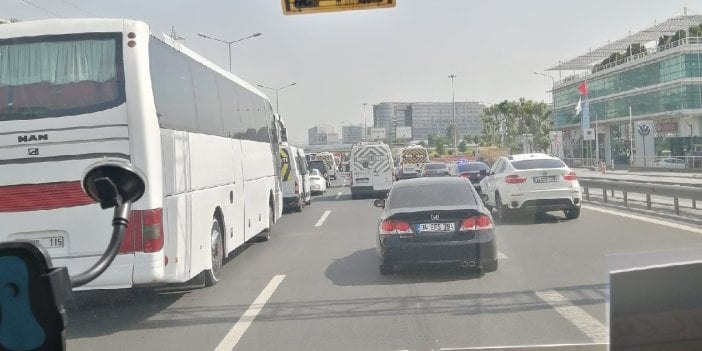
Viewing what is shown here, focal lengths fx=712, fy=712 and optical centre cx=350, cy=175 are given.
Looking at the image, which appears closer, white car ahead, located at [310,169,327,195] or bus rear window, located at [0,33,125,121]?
bus rear window, located at [0,33,125,121]

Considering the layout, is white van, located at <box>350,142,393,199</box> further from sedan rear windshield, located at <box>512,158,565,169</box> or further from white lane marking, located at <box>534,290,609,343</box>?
white lane marking, located at <box>534,290,609,343</box>

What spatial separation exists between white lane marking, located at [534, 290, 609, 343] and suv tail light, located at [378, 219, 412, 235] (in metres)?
2.07

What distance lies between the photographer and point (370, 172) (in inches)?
1251

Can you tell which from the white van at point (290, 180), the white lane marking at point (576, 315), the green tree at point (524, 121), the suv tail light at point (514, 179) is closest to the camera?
the white lane marking at point (576, 315)

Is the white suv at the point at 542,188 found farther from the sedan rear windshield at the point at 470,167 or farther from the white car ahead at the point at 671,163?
the white car ahead at the point at 671,163

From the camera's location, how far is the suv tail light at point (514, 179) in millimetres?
17266

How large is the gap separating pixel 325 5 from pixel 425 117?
513ft

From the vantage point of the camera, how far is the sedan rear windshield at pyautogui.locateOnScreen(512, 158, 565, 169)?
1752 centimetres

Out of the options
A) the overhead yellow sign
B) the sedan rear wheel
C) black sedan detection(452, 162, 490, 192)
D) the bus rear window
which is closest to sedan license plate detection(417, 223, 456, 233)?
the overhead yellow sign

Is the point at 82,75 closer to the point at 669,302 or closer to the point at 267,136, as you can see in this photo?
the point at 669,302

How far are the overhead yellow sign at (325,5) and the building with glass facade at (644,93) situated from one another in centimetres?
4620

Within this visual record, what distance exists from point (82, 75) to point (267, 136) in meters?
9.68

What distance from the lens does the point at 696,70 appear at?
57188 millimetres

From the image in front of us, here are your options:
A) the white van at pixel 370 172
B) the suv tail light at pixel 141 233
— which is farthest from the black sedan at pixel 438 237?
the white van at pixel 370 172
